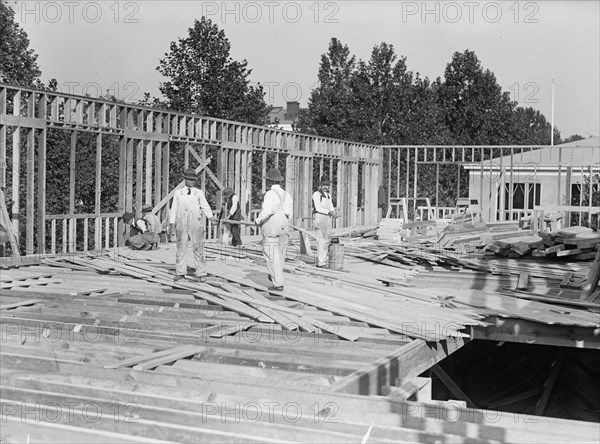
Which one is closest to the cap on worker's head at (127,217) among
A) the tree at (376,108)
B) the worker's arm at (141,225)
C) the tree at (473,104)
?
the worker's arm at (141,225)

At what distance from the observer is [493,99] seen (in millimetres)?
48594

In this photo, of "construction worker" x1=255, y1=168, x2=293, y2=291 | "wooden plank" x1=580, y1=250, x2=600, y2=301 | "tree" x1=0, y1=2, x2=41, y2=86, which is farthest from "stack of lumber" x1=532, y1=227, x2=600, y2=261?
"tree" x1=0, y1=2, x2=41, y2=86

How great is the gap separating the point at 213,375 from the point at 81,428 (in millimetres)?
1530

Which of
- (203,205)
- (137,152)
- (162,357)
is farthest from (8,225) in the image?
(162,357)

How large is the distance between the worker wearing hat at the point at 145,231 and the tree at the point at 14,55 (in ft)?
28.3

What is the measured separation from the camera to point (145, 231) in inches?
638

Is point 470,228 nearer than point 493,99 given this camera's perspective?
Yes

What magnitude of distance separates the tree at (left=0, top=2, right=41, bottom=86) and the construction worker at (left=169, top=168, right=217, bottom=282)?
13203 millimetres

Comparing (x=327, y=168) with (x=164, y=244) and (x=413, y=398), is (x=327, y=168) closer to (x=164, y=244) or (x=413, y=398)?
(x=164, y=244)

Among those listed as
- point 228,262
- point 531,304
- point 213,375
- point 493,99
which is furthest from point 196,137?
point 493,99

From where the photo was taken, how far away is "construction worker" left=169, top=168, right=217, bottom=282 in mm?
11672

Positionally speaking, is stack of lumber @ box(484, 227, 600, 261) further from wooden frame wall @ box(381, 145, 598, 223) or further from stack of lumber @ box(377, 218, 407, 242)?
wooden frame wall @ box(381, 145, 598, 223)

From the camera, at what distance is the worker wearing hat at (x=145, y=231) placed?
15930mm

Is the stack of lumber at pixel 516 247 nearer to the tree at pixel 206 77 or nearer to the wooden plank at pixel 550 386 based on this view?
the wooden plank at pixel 550 386
